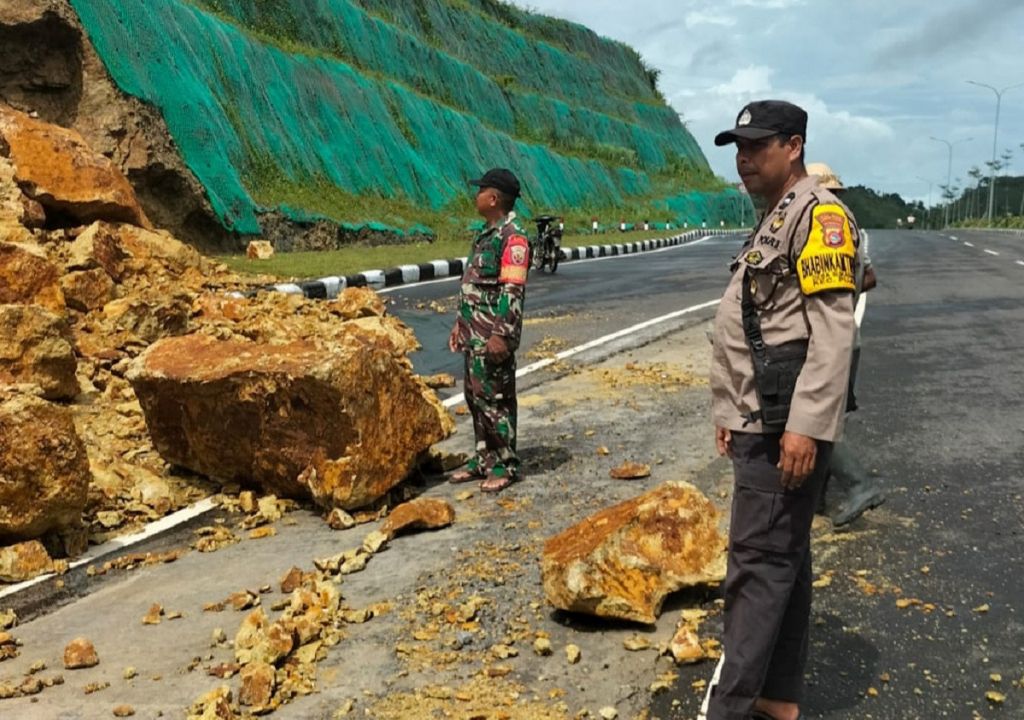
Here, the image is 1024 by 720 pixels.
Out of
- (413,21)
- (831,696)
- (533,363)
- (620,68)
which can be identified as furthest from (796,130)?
(620,68)

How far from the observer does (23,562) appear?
12.8 ft

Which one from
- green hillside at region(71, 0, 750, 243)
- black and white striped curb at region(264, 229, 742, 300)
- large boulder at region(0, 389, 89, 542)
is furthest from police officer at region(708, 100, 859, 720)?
green hillside at region(71, 0, 750, 243)

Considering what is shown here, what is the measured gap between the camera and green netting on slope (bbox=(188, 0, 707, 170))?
2344 cm

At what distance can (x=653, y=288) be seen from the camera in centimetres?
1341

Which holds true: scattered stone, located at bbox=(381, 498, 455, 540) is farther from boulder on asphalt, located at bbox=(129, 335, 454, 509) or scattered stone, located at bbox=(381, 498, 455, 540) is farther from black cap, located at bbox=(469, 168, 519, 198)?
black cap, located at bbox=(469, 168, 519, 198)

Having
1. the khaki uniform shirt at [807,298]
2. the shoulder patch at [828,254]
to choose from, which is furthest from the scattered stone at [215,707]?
the shoulder patch at [828,254]

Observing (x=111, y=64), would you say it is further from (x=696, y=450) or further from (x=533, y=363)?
(x=696, y=450)

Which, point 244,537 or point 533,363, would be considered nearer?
point 244,537

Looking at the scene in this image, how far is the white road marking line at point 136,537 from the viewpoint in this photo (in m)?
3.84

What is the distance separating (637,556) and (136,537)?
8.03ft

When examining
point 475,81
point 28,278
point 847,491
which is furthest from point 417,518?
point 475,81

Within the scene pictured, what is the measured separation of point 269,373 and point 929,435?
12.1ft

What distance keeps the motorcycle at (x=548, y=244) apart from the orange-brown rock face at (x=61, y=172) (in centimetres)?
799

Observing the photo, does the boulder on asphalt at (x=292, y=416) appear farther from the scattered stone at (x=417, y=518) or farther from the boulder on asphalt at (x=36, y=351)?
the boulder on asphalt at (x=36, y=351)
